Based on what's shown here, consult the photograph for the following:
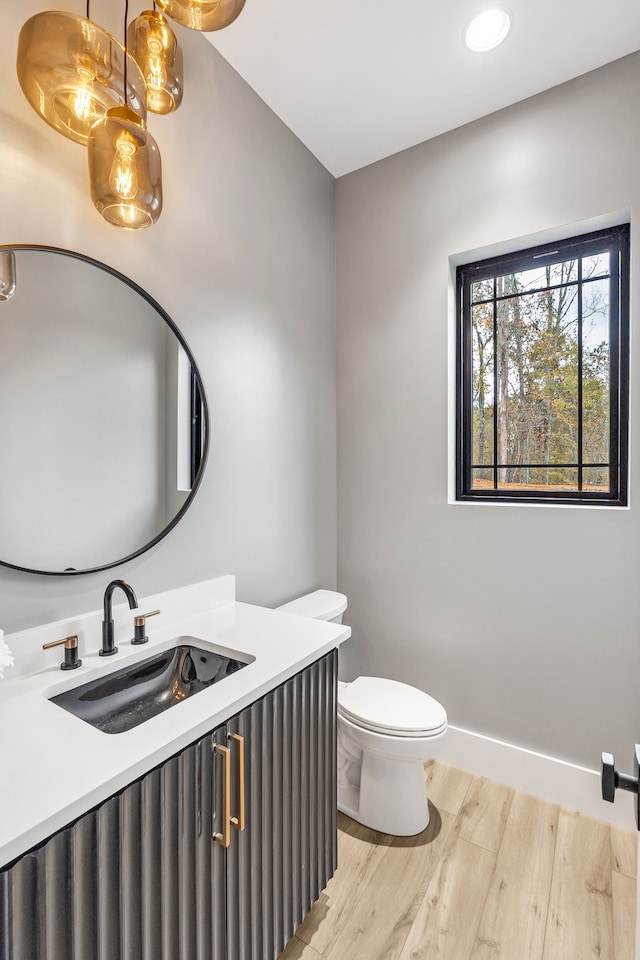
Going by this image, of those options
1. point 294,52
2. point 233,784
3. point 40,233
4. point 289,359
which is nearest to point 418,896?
point 233,784

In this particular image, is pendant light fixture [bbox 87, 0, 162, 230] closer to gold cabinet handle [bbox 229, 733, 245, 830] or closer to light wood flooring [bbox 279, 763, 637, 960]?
gold cabinet handle [bbox 229, 733, 245, 830]

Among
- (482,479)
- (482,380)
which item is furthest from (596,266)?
(482,479)

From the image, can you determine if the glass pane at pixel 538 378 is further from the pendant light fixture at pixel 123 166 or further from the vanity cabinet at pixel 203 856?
the pendant light fixture at pixel 123 166

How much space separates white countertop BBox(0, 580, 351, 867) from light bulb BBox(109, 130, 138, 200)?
3.64ft

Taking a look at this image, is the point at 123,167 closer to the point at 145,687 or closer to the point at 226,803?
the point at 145,687

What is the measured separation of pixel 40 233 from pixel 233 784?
141cm

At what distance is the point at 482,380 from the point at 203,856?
197cm

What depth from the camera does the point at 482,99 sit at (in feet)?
6.30

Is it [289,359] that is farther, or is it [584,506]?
[289,359]

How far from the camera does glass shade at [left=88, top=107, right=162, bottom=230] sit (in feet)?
3.55

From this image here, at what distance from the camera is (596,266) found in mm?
1892

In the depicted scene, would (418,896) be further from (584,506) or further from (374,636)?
(584,506)

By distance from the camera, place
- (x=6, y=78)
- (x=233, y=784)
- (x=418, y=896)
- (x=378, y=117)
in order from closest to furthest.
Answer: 1. (x=233, y=784)
2. (x=6, y=78)
3. (x=418, y=896)
4. (x=378, y=117)

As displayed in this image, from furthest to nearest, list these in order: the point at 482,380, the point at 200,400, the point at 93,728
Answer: the point at 482,380 < the point at 200,400 < the point at 93,728
